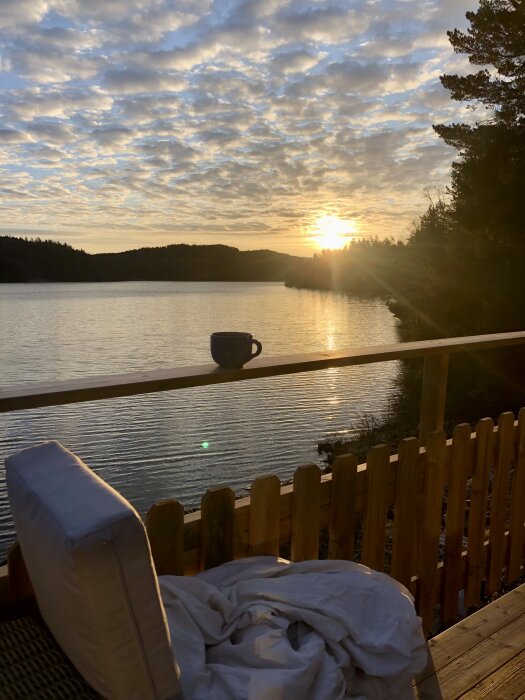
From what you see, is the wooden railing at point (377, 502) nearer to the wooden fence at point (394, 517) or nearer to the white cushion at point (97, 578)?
the wooden fence at point (394, 517)

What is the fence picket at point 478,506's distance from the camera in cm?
235

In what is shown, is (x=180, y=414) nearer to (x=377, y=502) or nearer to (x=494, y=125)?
(x=494, y=125)

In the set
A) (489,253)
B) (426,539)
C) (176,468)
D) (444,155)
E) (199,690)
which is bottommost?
(176,468)

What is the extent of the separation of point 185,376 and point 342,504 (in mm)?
717

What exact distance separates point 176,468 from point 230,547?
11505 millimetres

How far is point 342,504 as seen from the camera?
189 cm

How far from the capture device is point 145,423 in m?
15.1

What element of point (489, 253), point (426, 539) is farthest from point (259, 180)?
point (426, 539)

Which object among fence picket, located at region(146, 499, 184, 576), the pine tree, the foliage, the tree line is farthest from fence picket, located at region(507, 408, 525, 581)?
the foliage

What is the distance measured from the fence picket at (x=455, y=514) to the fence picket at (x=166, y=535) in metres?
1.15

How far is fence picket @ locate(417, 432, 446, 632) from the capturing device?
7.05 ft

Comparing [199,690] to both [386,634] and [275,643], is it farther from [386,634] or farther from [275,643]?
[386,634]

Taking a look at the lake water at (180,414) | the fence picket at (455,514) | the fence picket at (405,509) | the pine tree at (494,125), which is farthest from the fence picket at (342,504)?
the pine tree at (494,125)

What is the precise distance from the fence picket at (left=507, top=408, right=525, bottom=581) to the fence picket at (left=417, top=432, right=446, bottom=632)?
0.57m
